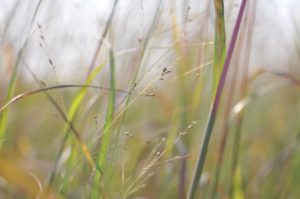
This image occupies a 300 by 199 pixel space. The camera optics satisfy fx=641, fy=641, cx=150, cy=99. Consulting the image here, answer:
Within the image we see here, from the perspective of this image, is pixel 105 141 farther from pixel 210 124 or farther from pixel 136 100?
pixel 136 100

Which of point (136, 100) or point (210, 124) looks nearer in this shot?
point (210, 124)

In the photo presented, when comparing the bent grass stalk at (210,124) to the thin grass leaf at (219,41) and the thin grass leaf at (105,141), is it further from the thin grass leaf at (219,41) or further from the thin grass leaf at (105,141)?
the thin grass leaf at (105,141)

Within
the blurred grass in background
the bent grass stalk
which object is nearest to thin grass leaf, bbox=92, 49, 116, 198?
the blurred grass in background

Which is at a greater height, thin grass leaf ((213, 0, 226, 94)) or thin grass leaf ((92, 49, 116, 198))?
thin grass leaf ((213, 0, 226, 94))

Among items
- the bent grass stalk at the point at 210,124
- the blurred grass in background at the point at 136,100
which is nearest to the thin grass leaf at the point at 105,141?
the blurred grass in background at the point at 136,100

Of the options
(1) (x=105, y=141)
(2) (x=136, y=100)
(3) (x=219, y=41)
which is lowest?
(2) (x=136, y=100)

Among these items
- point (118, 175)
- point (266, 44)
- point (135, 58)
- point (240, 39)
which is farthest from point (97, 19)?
point (266, 44)

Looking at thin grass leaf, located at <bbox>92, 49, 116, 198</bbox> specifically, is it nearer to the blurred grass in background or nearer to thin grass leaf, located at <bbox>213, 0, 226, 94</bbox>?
the blurred grass in background

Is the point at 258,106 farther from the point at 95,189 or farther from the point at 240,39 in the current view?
the point at 95,189

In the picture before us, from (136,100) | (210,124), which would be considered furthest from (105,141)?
(136,100)
